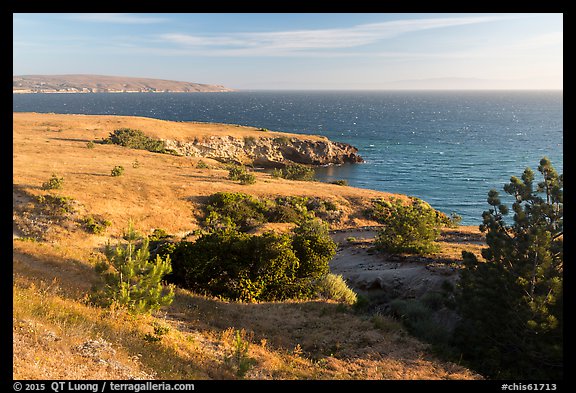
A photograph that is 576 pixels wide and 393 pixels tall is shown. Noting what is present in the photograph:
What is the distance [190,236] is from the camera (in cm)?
3266

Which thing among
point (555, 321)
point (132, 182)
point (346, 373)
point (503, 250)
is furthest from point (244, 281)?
point (132, 182)

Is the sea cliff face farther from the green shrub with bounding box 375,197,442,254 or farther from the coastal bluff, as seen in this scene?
the green shrub with bounding box 375,197,442,254

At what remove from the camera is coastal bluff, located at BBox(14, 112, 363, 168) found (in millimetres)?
79625

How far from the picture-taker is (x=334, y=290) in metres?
20.5

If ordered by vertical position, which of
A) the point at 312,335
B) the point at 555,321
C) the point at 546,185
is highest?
the point at 546,185

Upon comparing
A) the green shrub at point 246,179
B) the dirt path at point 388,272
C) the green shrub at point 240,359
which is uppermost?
the green shrub at point 246,179

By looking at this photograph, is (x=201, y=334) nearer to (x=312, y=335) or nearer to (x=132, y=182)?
(x=312, y=335)

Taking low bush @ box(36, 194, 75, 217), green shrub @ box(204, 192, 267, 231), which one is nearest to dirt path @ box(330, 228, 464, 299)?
green shrub @ box(204, 192, 267, 231)

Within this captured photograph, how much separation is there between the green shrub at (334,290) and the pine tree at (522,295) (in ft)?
22.0

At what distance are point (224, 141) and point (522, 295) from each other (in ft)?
260

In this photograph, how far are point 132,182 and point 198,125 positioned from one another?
60.3 m

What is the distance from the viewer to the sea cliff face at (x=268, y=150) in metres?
82.3

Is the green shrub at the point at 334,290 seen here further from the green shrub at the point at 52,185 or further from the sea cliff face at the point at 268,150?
the sea cliff face at the point at 268,150

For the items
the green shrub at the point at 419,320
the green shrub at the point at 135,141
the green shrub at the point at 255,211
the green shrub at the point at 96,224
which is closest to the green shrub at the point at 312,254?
the green shrub at the point at 419,320
